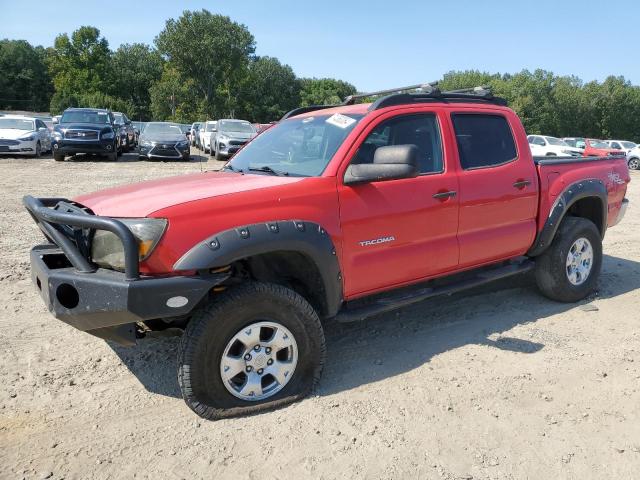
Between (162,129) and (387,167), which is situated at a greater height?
(162,129)

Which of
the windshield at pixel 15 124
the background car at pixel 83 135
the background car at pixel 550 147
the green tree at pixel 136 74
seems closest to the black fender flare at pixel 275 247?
the background car at pixel 83 135

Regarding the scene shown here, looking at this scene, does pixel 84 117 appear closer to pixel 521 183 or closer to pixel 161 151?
pixel 161 151

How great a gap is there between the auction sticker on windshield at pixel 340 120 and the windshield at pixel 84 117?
16349mm

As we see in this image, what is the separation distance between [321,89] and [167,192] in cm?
9097

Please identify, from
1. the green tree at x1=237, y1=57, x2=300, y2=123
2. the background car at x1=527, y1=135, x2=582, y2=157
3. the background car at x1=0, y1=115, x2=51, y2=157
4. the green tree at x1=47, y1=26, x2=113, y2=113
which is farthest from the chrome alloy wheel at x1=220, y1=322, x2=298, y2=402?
the green tree at x1=47, y1=26, x2=113, y2=113

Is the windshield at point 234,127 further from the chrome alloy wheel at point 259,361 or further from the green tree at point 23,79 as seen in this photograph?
the green tree at point 23,79

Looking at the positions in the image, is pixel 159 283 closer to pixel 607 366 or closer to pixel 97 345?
pixel 97 345

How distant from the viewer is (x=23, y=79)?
82.5m

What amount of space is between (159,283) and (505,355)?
2566mm

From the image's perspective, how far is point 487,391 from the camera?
3322mm

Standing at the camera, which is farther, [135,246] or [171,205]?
[171,205]

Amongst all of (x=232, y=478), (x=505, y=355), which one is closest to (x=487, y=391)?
(x=505, y=355)

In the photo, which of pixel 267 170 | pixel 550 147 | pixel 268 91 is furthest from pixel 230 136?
pixel 268 91

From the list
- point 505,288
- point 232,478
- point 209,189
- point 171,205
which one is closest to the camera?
point 232,478
